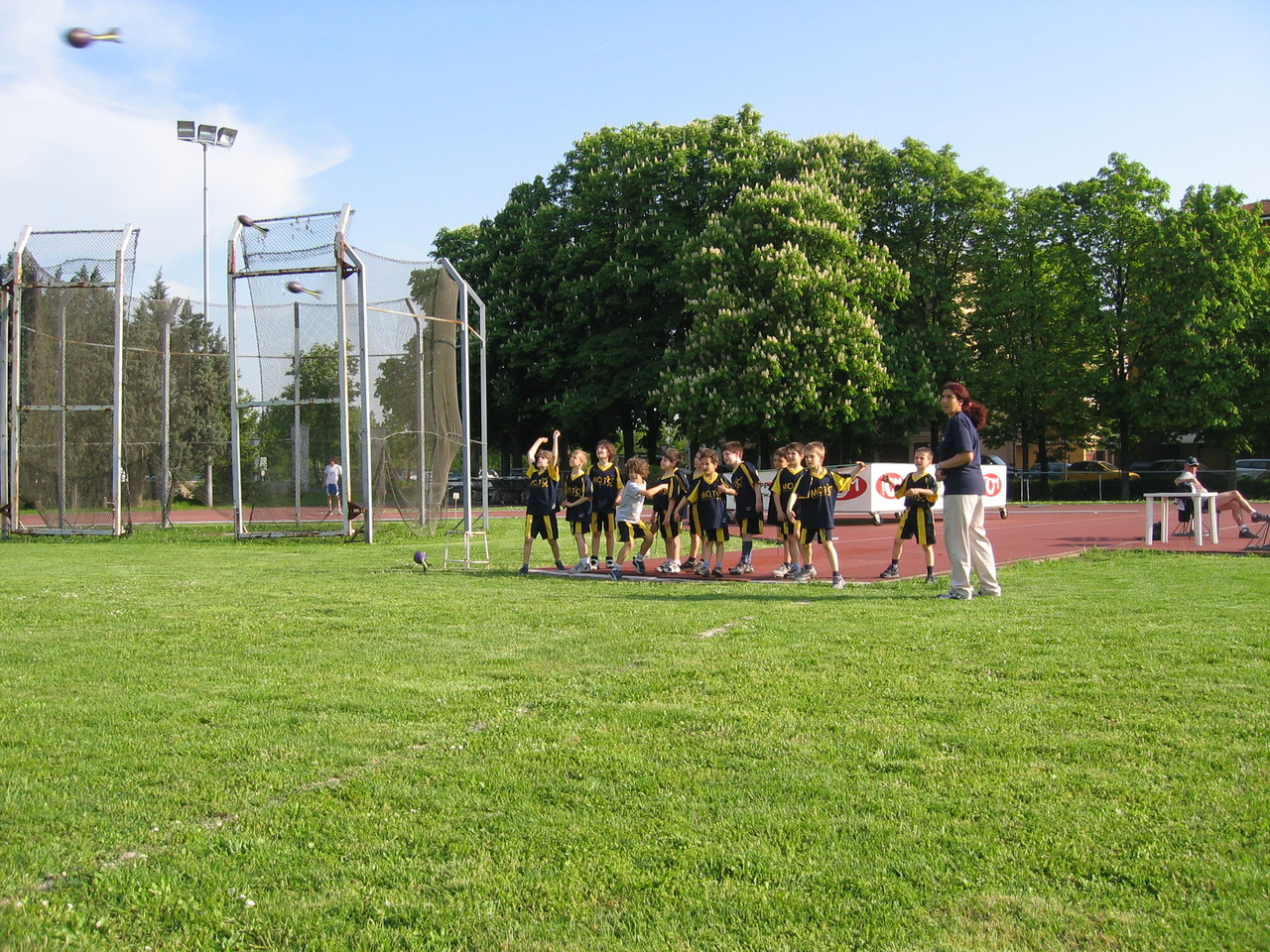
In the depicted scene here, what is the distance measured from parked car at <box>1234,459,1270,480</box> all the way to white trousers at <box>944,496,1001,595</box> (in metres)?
36.1

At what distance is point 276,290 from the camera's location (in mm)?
20062

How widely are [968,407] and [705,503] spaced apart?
350 cm

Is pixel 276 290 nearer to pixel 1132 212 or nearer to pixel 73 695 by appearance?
pixel 73 695

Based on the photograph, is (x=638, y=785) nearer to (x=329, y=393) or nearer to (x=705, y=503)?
(x=705, y=503)

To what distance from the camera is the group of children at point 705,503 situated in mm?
13258

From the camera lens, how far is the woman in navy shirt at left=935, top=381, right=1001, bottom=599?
10.9 metres

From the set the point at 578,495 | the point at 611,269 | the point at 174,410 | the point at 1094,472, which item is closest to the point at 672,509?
the point at 578,495

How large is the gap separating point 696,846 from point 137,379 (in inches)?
835

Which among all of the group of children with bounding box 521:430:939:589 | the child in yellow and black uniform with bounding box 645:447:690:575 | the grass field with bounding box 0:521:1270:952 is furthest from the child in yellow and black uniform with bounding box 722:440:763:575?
the grass field with bounding box 0:521:1270:952

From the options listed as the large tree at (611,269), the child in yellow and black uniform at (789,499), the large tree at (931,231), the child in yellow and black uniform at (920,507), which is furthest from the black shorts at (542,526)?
the large tree at (931,231)

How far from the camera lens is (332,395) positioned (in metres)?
19.8

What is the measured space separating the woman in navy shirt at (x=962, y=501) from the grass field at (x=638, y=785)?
1.74 meters

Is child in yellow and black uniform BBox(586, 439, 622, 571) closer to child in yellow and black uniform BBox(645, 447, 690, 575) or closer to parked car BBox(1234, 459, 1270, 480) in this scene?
child in yellow and black uniform BBox(645, 447, 690, 575)

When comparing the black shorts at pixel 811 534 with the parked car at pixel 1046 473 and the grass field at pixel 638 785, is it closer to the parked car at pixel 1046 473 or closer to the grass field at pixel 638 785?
the grass field at pixel 638 785
